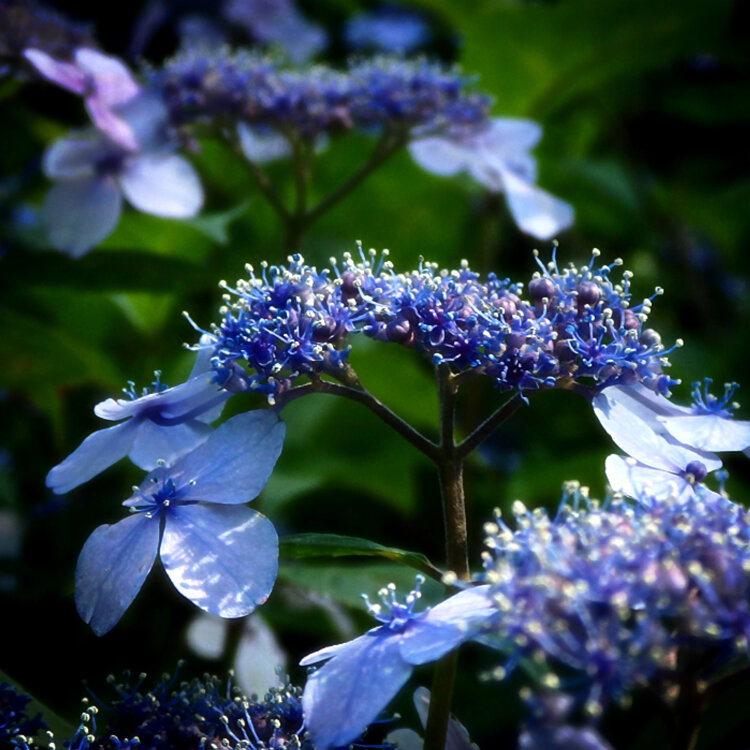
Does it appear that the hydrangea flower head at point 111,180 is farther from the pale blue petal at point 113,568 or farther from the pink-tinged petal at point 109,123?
the pale blue petal at point 113,568

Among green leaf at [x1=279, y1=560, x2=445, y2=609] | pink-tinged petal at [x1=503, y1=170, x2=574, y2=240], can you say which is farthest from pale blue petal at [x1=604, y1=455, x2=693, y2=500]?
pink-tinged petal at [x1=503, y1=170, x2=574, y2=240]

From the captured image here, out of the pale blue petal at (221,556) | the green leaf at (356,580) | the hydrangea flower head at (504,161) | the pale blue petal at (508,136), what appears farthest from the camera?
the pale blue petal at (508,136)

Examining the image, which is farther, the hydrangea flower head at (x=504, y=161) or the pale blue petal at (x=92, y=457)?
the hydrangea flower head at (x=504, y=161)

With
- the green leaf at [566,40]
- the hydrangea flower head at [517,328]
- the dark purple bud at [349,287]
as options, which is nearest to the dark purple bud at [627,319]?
the hydrangea flower head at [517,328]

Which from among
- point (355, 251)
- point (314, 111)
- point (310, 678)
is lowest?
point (310, 678)

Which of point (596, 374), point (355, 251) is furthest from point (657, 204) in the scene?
point (596, 374)

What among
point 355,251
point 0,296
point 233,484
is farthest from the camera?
point 355,251

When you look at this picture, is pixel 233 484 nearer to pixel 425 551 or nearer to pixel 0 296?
pixel 0 296
